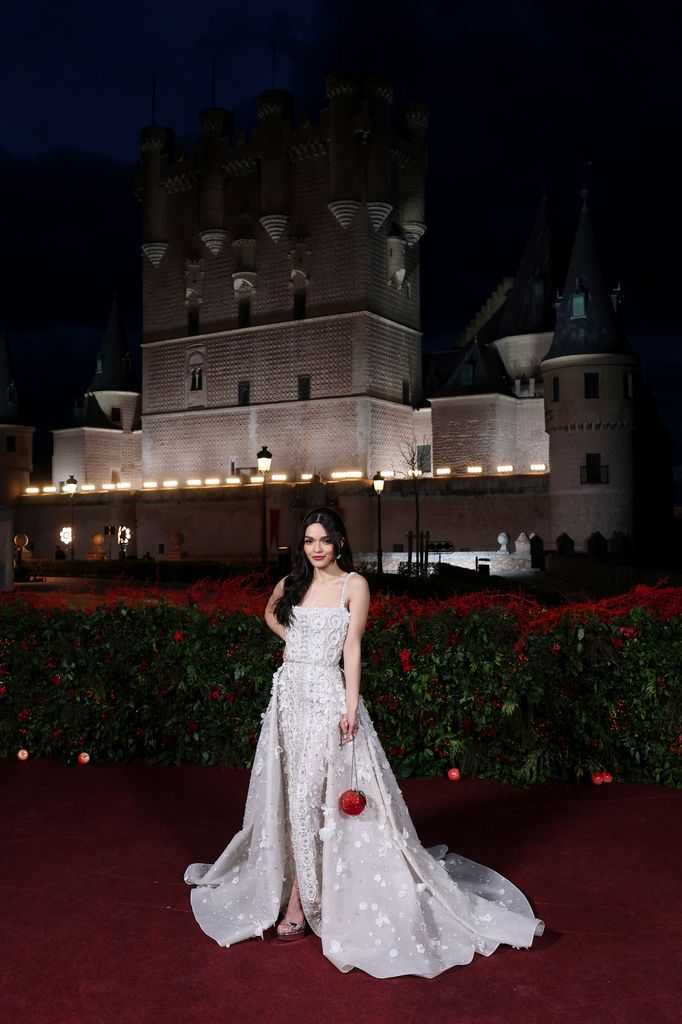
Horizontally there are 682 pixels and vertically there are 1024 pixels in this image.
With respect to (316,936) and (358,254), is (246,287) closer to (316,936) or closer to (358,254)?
(358,254)

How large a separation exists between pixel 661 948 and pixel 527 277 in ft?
160

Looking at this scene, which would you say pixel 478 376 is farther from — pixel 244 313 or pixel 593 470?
pixel 244 313

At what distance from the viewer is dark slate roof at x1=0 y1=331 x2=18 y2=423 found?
203 feet

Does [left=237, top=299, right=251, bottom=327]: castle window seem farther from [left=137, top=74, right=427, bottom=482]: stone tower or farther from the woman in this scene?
the woman

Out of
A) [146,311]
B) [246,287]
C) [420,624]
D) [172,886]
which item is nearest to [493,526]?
[246,287]

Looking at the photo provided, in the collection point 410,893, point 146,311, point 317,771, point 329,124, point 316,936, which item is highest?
point 329,124

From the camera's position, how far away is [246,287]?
52.9m

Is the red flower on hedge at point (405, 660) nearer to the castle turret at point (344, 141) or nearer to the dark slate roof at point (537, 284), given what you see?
the castle turret at point (344, 141)

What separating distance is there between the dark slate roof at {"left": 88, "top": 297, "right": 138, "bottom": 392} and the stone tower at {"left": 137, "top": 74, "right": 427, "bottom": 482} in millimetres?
5883

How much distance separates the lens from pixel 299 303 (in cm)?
5131

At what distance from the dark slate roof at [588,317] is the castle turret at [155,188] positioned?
2590 cm

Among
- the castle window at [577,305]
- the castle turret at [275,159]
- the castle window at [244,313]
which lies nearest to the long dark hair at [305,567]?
the castle window at [577,305]

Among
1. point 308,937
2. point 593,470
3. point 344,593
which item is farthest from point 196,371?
point 308,937

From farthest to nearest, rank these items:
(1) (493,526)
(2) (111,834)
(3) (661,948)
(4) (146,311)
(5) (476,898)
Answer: (4) (146,311) → (1) (493,526) → (2) (111,834) → (5) (476,898) → (3) (661,948)
